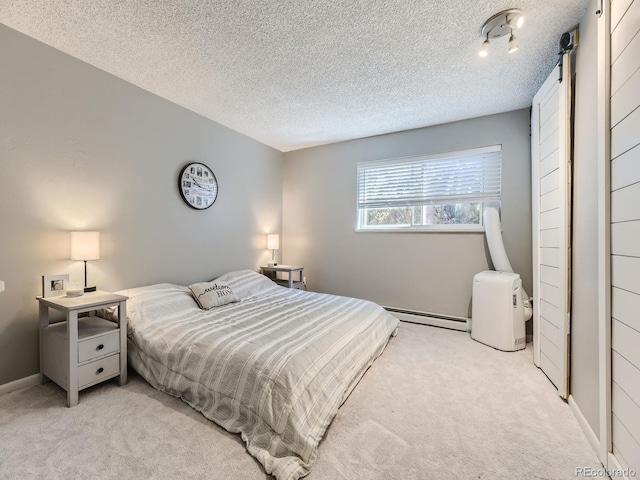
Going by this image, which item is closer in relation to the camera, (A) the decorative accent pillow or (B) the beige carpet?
(B) the beige carpet

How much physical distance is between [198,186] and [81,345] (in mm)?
1896

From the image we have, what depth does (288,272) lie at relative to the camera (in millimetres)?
4000

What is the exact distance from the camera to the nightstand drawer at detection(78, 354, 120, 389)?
1.81 m

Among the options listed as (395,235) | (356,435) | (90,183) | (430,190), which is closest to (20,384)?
(90,183)

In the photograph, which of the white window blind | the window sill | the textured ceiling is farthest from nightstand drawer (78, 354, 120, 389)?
the white window blind

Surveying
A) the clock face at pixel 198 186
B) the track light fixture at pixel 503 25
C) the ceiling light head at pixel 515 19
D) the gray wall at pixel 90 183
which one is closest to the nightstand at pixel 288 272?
the gray wall at pixel 90 183

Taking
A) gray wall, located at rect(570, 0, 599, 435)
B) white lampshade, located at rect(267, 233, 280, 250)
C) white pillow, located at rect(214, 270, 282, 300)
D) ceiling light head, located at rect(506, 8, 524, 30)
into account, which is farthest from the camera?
white lampshade, located at rect(267, 233, 280, 250)

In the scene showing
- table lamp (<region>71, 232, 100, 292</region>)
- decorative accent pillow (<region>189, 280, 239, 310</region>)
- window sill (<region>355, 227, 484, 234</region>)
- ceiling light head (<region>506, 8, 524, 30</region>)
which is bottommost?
decorative accent pillow (<region>189, 280, 239, 310</region>)

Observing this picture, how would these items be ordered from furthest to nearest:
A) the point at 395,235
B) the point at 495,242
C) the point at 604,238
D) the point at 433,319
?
the point at 395,235
the point at 433,319
the point at 495,242
the point at 604,238

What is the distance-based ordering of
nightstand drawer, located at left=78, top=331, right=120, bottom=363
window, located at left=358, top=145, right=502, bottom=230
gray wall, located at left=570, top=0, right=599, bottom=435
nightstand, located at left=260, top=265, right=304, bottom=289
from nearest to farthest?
gray wall, located at left=570, top=0, right=599, bottom=435 → nightstand drawer, located at left=78, top=331, right=120, bottom=363 → window, located at left=358, top=145, right=502, bottom=230 → nightstand, located at left=260, top=265, right=304, bottom=289

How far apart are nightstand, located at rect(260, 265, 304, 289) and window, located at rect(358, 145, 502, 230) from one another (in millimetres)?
1139

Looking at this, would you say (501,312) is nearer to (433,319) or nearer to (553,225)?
(433,319)

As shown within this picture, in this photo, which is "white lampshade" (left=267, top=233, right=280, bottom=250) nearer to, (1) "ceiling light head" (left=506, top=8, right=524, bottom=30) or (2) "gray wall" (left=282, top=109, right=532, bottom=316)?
(2) "gray wall" (left=282, top=109, right=532, bottom=316)

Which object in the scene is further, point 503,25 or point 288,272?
point 288,272
